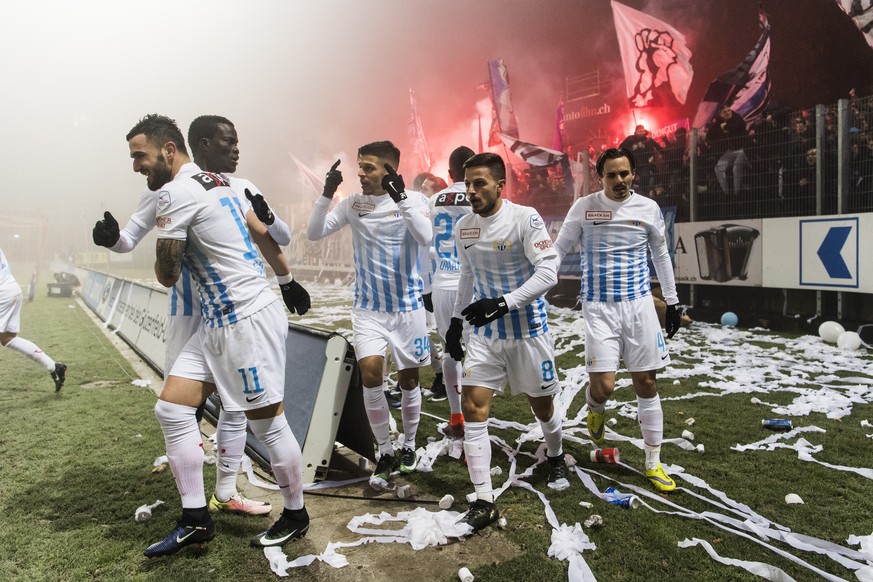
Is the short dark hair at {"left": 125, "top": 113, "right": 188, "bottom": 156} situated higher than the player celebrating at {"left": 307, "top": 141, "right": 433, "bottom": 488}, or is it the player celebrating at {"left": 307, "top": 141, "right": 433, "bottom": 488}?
the short dark hair at {"left": 125, "top": 113, "right": 188, "bottom": 156}

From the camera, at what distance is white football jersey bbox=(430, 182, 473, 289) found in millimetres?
5645

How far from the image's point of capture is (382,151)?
4.41m

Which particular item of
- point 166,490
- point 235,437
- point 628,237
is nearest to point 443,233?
point 628,237

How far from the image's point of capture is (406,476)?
430cm

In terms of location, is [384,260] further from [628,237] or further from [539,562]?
[539,562]

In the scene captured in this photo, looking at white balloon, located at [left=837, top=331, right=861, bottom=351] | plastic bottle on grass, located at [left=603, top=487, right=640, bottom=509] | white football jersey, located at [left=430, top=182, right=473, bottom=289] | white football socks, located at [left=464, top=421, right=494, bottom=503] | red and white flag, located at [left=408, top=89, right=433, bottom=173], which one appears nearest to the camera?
white football socks, located at [left=464, top=421, right=494, bottom=503]

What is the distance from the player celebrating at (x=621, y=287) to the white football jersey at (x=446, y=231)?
1.43m

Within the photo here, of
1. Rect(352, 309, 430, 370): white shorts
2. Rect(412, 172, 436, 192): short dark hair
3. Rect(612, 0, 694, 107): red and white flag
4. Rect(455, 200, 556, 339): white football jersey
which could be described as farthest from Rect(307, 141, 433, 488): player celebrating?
Rect(612, 0, 694, 107): red and white flag

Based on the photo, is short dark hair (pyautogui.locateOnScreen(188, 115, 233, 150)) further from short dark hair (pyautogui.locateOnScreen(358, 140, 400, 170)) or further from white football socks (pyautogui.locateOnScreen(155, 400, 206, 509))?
white football socks (pyautogui.locateOnScreen(155, 400, 206, 509))

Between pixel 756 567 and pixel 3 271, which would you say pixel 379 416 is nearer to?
pixel 756 567

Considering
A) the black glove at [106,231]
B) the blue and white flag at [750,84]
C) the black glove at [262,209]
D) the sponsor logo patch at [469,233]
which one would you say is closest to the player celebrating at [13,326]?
the black glove at [106,231]

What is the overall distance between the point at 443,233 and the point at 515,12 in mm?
29957

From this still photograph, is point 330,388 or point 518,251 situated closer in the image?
point 518,251

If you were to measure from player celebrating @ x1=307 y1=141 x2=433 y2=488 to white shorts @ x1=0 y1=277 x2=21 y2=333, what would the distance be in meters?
5.24
